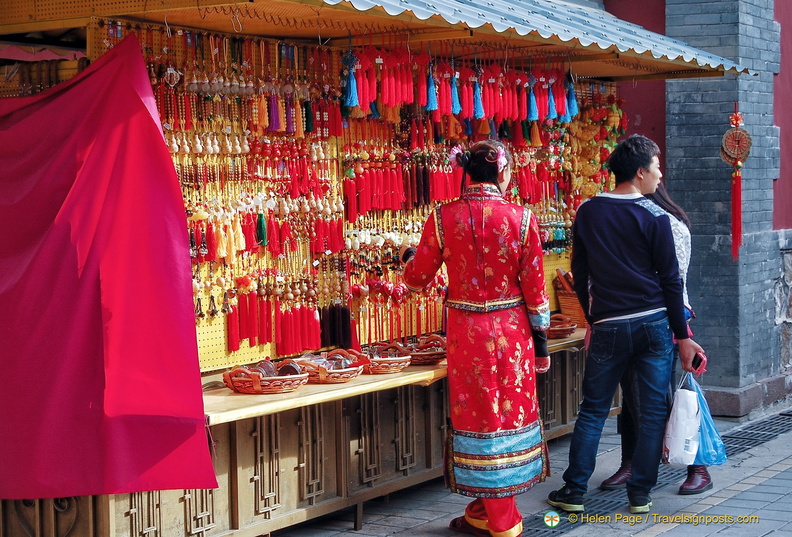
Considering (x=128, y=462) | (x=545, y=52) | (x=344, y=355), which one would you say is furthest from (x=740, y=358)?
(x=128, y=462)

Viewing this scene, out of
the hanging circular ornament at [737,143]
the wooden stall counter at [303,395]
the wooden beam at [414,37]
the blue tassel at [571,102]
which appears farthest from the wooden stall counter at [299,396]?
the hanging circular ornament at [737,143]

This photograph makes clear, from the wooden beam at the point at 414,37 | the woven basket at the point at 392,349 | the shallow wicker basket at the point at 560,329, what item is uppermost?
the wooden beam at the point at 414,37

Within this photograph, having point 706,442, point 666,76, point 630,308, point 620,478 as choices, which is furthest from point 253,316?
point 666,76

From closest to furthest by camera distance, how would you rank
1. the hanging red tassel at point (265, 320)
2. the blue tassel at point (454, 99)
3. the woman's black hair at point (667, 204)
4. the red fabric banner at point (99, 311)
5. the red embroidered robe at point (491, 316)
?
the red fabric banner at point (99, 311)
the red embroidered robe at point (491, 316)
the hanging red tassel at point (265, 320)
the woman's black hair at point (667, 204)
the blue tassel at point (454, 99)

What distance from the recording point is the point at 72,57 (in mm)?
5340

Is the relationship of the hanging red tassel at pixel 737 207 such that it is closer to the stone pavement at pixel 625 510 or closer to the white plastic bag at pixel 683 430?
the stone pavement at pixel 625 510

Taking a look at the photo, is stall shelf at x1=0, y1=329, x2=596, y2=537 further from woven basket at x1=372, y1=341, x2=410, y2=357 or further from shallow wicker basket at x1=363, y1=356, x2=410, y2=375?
woven basket at x1=372, y1=341, x2=410, y2=357

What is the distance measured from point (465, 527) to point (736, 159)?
4.39 m

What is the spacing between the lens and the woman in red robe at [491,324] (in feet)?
18.2

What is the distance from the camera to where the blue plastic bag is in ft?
20.4

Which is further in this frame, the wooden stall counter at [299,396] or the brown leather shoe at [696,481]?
the brown leather shoe at [696,481]

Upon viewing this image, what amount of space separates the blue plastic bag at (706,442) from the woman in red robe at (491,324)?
42.6 inches

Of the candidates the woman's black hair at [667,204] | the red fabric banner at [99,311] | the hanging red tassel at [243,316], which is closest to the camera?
the red fabric banner at [99,311]

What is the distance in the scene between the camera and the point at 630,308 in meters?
5.86
